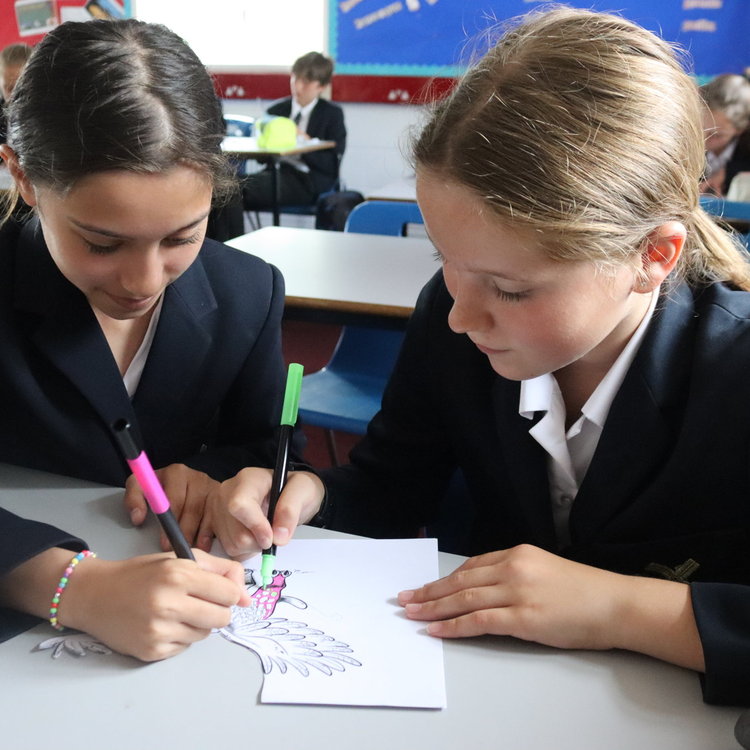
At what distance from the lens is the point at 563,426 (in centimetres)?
97

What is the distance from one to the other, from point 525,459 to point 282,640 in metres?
0.39

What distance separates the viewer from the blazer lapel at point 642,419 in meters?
0.87

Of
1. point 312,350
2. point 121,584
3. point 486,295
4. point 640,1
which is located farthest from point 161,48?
point 640,1

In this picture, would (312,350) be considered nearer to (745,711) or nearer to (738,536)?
(738,536)

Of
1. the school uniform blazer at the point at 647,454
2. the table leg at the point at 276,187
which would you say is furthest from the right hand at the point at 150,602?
the table leg at the point at 276,187

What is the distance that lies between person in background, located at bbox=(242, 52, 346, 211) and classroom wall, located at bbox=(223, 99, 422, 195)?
0.76 ft

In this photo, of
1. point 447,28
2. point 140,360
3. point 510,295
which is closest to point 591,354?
point 510,295

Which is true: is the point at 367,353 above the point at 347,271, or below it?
below

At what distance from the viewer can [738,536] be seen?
0.86m

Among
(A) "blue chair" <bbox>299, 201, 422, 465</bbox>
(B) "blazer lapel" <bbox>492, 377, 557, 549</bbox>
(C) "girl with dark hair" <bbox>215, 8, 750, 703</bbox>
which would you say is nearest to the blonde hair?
(C) "girl with dark hair" <bbox>215, 8, 750, 703</bbox>

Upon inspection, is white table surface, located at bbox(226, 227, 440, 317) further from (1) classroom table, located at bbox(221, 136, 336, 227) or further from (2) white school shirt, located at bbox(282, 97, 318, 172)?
(2) white school shirt, located at bbox(282, 97, 318, 172)

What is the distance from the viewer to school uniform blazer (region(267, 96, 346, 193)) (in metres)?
5.45

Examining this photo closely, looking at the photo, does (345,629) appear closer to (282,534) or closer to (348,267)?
(282,534)

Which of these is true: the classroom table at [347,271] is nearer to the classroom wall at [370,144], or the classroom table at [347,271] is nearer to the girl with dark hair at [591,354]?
the girl with dark hair at [591,354]
